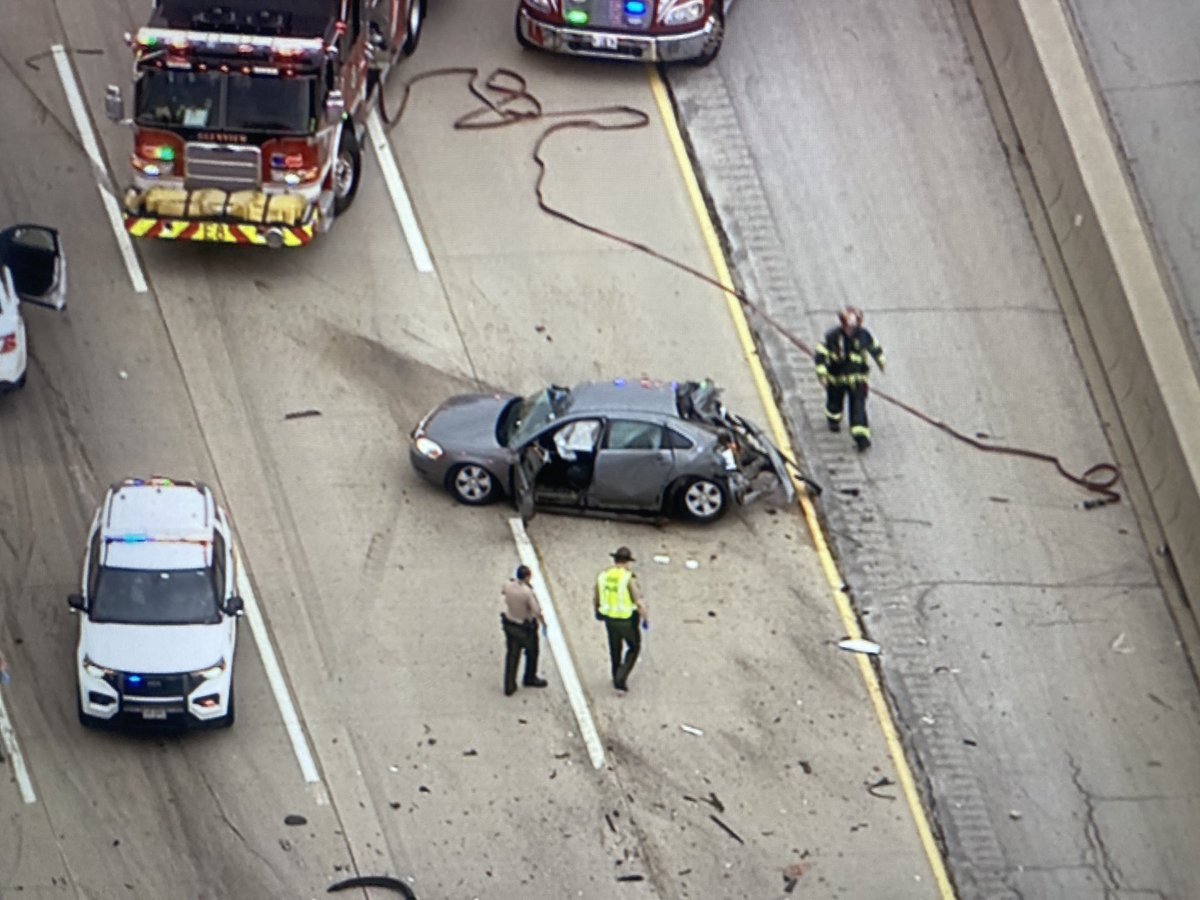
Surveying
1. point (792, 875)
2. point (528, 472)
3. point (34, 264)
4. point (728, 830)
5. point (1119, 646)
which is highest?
point (34, 264)

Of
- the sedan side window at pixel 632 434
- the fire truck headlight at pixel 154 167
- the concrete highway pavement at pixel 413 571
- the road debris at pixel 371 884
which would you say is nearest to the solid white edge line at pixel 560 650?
the concrete highway pavement at pixel 413 571

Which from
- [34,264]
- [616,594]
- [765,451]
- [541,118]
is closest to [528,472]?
[765,451]

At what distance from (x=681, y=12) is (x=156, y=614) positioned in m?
11.0

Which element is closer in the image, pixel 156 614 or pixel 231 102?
pixel 156 614

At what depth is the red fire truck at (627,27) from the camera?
32594 mm

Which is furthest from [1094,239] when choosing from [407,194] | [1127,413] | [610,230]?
[407,194]

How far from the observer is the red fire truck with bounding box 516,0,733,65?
32.6 m

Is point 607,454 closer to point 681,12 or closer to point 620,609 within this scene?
point 620,609

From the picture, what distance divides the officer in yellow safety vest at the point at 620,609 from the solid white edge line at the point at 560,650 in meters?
0.57

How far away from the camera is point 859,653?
26.8 m

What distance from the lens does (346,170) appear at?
3106 centimetres

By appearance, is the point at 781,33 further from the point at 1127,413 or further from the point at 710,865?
the point at 710,865

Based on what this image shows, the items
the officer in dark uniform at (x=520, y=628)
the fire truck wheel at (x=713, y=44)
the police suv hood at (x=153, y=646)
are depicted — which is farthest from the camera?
the fire truck wheel at (x=713, y=44)

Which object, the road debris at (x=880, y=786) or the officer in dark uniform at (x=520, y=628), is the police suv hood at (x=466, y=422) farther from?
the road debris at (x=880, y=786)
